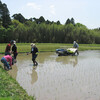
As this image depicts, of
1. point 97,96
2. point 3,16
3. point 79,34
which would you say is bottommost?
point 97,96

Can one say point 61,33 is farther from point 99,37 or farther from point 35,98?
point 35,98

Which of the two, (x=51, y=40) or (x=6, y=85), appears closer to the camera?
(x=6, y=85)

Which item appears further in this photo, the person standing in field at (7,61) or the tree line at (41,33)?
the tree line at (41,33)

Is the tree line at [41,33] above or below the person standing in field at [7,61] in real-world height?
above

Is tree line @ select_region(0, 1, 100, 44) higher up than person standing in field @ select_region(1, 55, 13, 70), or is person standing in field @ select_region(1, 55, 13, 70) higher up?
tree line @ select_region(0, 1, 100, 44)

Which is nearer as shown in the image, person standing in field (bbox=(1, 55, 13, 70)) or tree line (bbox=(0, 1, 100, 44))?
person standing in field (bbox=(1, 55, 13, 70))

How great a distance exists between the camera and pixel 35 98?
211 inches

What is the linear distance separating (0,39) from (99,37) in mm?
37785

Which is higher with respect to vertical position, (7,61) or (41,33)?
(41,33)

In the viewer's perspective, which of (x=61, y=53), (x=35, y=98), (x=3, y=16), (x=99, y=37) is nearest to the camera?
(x=35, y=98)

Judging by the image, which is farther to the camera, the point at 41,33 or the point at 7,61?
the point at 41,33

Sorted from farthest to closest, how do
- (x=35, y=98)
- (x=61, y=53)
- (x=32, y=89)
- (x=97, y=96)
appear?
1. (x=61, y=53)
2. (x=32, y=89)
3. (x=97, y=96)
4. (x=35, y=98)

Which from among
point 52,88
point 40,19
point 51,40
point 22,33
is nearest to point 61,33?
point 51,40

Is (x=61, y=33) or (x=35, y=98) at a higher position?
(x=61, y=33)
